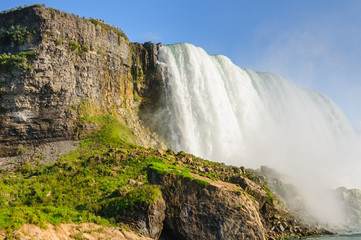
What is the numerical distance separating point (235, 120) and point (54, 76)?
26.7 metres

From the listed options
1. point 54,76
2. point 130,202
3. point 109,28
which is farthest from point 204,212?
point 109,28

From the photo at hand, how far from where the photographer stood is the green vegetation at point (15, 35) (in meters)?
28.4

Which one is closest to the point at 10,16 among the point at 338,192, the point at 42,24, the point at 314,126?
the point at 42,24

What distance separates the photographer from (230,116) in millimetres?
42406

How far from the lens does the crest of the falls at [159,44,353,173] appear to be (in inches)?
1535

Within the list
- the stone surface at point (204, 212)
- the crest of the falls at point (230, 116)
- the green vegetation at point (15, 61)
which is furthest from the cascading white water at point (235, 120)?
the stone surface at point (204, 212)

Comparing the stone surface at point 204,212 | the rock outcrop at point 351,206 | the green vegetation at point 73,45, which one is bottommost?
the rock outcrop at point 351,206

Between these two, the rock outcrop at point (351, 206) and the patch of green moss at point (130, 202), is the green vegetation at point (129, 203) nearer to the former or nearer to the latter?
the patch of green moss at point (130, 202)

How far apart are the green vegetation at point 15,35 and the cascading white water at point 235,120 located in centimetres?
1841

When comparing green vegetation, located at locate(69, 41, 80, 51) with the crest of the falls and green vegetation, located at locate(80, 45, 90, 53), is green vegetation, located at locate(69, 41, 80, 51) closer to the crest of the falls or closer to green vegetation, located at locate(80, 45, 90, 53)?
green vegetation, located at locate(80, 45, 90, 53)

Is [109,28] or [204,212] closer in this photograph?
[204,212]

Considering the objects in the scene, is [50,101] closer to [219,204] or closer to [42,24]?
[42,24]

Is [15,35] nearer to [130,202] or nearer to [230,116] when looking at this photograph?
[130,202]

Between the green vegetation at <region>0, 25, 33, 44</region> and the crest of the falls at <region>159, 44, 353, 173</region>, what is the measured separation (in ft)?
60.0
